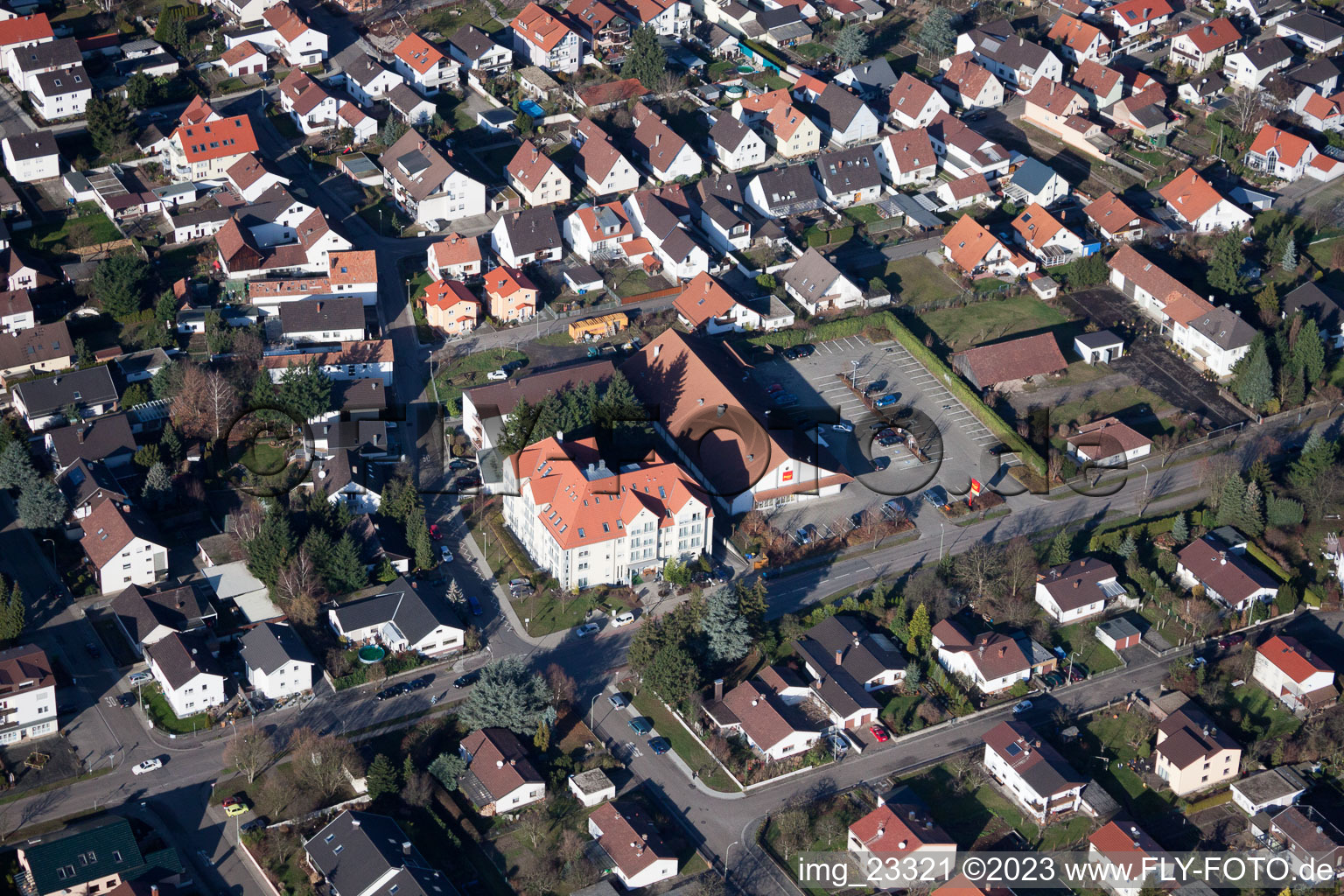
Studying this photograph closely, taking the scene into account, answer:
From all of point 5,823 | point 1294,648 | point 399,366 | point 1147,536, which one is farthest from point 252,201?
point 1294,648

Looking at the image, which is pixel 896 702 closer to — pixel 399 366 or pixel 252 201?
pixel 399 366

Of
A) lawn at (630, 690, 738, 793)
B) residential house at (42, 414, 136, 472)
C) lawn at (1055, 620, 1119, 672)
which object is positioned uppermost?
residential house at (42, 414, 136, 472)

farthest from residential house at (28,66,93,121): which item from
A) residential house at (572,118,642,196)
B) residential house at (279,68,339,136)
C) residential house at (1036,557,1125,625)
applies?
residential house at (1036,557,1125,625)

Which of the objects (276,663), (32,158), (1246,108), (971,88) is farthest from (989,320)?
(32,158)

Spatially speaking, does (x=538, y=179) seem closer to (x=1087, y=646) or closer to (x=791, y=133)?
(x=791, y=133)

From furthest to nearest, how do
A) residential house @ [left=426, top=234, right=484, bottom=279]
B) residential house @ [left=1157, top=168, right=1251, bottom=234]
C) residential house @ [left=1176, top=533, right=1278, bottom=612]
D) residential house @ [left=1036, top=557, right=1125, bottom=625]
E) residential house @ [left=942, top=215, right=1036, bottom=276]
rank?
residential house @ [left=1157, top=168, right=1251, bottom=234] → residential house @ [left=942, top=215, right=1036, bottom=276] → residential house @ [left=426, top=234, right=484, bottom=279] → residential house @ [left=1176, top=533, right=1278, bottom=612] → residential house @ [left=1036, top=557, right=1125, bottom=625]

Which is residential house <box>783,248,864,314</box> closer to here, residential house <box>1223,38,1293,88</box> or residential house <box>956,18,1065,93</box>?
residential house <box>956,18,1065,93</box>
